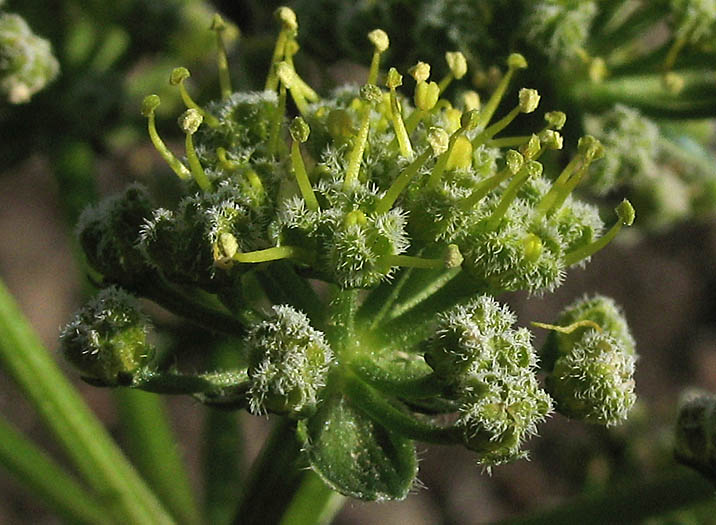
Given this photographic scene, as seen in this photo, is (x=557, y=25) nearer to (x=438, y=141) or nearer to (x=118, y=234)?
(x=438, y=141)

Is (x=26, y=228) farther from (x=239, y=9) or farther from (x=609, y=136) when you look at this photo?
(x=609, y=136)

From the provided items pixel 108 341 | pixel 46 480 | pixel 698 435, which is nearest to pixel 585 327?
pixel 698 435

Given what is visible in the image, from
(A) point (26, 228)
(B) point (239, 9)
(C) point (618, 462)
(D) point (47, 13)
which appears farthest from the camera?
(A) point (26, 228)

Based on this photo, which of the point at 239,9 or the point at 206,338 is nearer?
the point at 206,338

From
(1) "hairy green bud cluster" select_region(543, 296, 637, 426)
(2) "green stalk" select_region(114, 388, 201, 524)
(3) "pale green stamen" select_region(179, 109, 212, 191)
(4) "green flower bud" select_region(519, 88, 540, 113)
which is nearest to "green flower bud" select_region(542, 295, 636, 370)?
(1) "hairy green bud cluster" select_region(543, 296, 637, 426)

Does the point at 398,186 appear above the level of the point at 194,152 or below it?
above

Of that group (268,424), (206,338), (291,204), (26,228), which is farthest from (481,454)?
(26,228)
